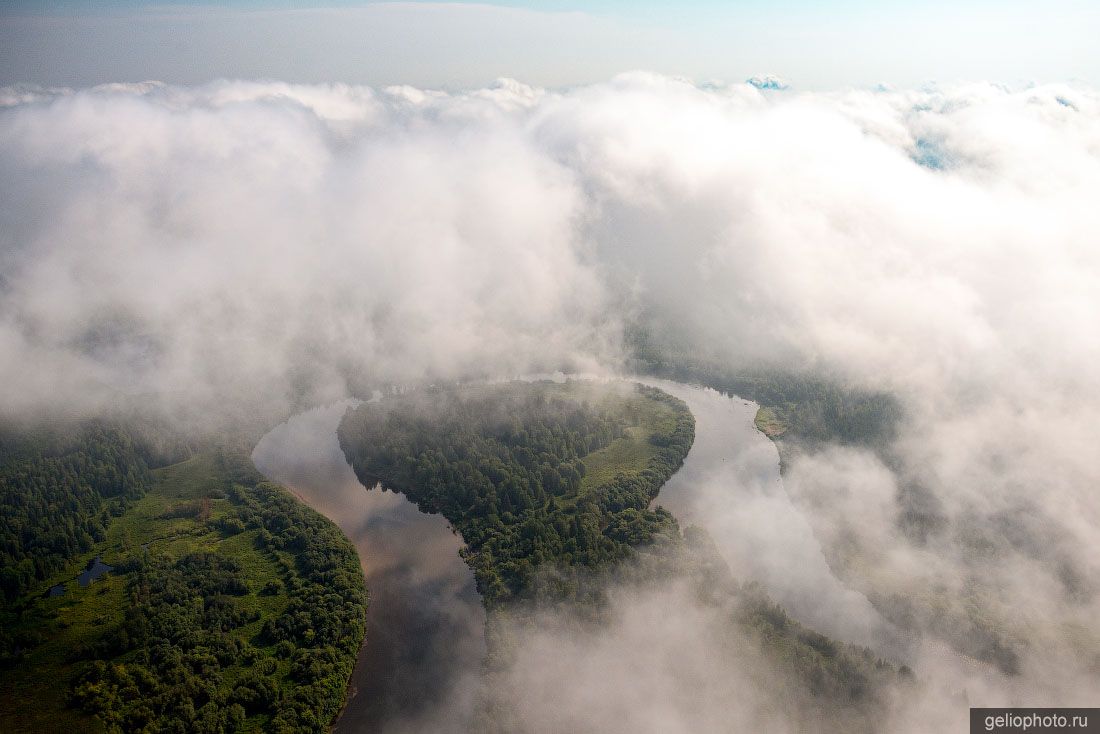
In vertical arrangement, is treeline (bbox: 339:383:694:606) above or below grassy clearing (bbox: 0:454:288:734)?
below

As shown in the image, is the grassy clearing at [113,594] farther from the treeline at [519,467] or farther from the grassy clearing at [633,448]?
the grassy clearing at [633,448]

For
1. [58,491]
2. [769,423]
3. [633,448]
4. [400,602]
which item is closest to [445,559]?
[400,602]

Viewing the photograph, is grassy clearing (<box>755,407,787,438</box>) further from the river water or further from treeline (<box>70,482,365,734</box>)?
treeline (<box>70,482,365,734</box>)

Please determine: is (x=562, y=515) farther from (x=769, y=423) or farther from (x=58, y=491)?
(x=58, y=491)

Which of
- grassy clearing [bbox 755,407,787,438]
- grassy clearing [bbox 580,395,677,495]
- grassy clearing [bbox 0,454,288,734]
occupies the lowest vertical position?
grassy clearing [bbox 755,407,787,438]

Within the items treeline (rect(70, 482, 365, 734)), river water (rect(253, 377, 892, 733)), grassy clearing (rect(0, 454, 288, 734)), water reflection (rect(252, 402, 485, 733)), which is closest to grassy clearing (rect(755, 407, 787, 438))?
river water (rect(253, 377, 892, 733))
